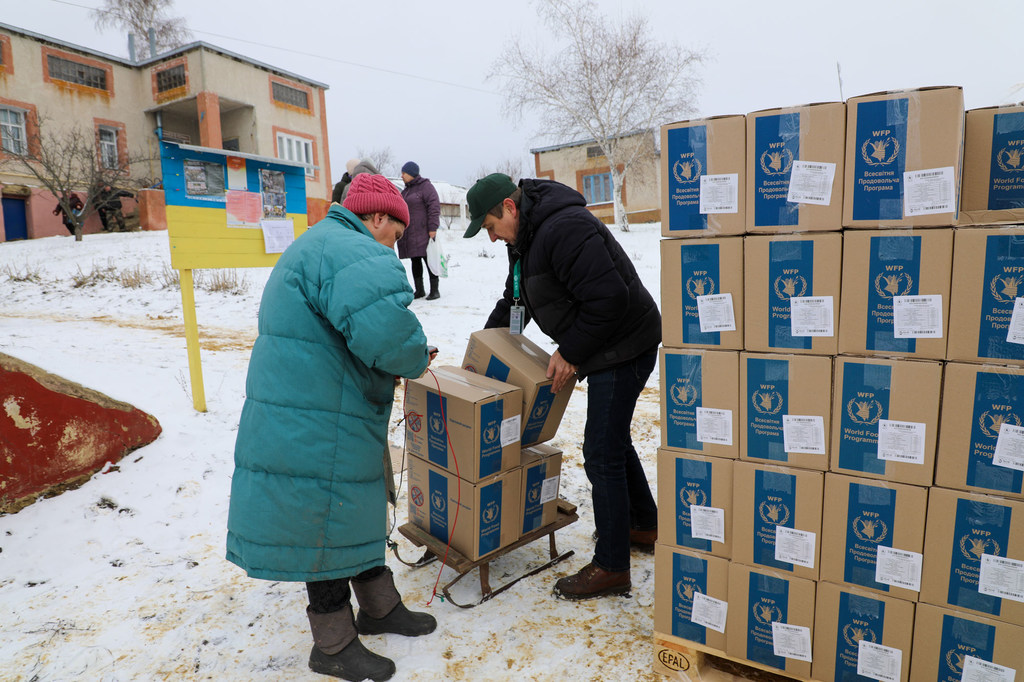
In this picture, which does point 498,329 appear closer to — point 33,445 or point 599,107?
point 33,445

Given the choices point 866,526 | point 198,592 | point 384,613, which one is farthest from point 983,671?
point 198,592

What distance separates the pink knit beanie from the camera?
7.34 feet

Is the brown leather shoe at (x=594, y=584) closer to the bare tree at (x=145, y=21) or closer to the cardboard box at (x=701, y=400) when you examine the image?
the cardboard box at (x=701, y=400)

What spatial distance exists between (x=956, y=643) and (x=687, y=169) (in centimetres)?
171

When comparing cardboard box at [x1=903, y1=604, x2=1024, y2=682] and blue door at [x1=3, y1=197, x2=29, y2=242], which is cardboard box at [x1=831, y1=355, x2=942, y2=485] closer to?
cardboard box at [x1=903, y1=604, x2=1024, y2=682]

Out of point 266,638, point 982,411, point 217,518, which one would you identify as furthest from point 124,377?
point 982,411

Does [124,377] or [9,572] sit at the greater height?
[124,377]

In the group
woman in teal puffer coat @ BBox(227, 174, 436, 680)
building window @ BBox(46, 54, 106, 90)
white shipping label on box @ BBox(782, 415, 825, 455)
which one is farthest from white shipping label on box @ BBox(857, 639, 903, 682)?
building window @ BBox(46, 54, 106, 90)

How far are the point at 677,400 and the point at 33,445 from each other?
3.36 meters

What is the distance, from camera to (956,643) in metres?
1.79

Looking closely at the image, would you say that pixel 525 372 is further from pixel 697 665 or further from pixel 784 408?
pixel 697 665

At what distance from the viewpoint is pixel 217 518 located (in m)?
3.32

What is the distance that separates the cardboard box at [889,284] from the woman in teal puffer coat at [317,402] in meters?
1.41

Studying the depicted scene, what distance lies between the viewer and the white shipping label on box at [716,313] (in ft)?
6.66
